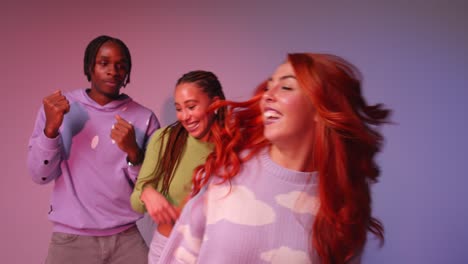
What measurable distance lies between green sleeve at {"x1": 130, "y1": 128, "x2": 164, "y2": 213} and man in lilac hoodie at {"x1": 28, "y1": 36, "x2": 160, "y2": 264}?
140 mm

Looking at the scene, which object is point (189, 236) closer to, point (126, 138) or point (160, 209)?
point (160, 209)

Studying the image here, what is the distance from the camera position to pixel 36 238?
2105mm

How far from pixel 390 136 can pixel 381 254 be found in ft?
1.64

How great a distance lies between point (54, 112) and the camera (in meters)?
1.42

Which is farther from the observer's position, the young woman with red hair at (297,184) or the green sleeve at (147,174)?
the green sleeve at (147,174)

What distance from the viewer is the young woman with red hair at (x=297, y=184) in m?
1.03

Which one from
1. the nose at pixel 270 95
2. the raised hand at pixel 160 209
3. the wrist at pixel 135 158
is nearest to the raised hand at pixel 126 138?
the wrist at pixel 135 158

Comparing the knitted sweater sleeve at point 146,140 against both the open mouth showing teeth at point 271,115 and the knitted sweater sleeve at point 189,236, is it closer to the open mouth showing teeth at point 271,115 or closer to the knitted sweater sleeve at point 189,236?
the knitted sweater sleeve at point 189,236

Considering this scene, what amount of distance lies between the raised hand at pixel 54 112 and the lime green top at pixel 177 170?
28 centimetres

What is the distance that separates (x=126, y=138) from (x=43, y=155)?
27 cm

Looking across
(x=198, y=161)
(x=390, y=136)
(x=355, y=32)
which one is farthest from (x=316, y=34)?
(x=198, y=161)

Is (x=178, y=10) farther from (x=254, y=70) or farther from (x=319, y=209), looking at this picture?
(x=319, y=209)

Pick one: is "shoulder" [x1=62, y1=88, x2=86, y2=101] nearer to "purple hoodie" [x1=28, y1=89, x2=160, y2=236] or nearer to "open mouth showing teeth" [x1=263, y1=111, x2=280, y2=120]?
"purple hoodie" [x1=28, y1=89, x2=160, y2=236]

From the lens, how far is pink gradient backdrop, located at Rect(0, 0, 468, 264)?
2016 mm
